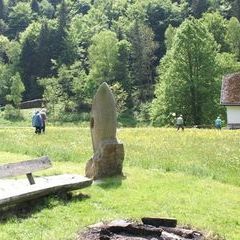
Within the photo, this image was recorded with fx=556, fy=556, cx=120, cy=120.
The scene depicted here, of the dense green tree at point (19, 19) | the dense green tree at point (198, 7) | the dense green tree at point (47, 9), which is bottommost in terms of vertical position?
the dense green tree at point (198, 7)

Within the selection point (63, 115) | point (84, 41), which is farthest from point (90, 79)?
point (84, 41)

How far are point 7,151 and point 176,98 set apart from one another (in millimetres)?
35202

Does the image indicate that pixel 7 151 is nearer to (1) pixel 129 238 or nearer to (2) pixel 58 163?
(2) pixel 58 163

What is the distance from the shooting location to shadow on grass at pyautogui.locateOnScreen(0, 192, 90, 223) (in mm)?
11016

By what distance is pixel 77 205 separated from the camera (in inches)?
472

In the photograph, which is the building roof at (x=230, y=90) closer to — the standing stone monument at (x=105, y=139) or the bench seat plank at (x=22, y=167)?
the standing stone monument at (x=105, y=139)

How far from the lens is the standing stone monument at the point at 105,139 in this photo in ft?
51.5

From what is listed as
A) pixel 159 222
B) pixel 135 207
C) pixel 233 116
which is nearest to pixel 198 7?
pixel 233 116

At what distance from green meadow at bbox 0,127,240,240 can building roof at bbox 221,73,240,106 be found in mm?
28147

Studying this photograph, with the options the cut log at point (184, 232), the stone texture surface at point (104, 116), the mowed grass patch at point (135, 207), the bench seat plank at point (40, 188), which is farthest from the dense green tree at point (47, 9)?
the cut log at point (184, 232)

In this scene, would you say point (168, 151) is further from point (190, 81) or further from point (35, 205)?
point (190, 81)

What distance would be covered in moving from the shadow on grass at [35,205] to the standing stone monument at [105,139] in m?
2.82

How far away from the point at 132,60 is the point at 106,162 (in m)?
94.3

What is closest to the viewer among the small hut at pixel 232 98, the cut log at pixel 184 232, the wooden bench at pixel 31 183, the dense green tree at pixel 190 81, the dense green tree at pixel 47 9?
the cut log at pixel 184 232
